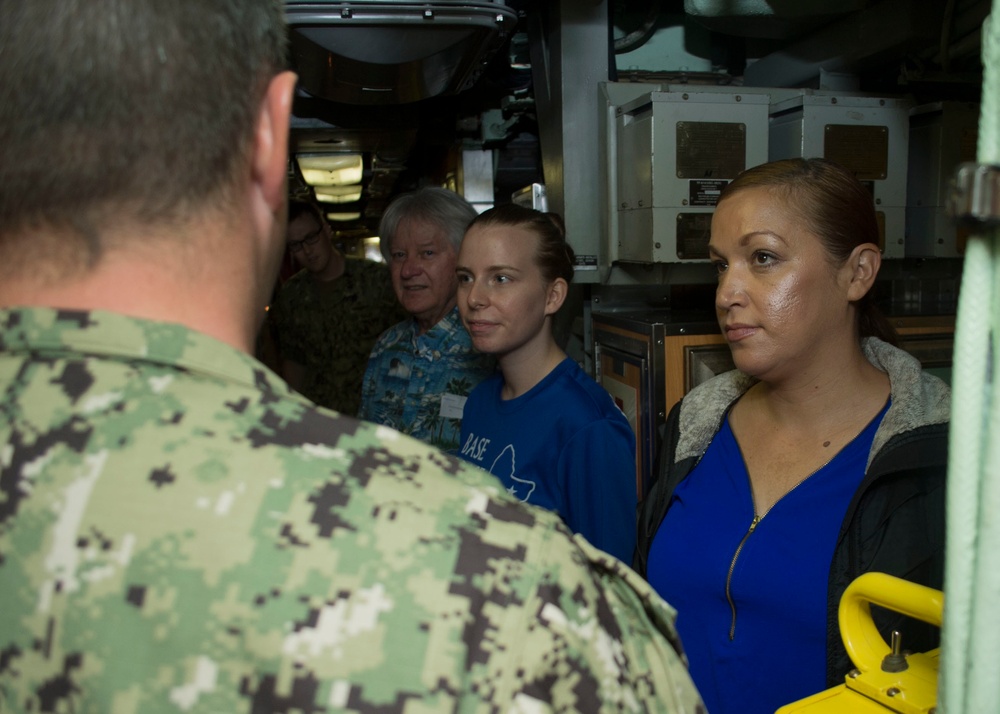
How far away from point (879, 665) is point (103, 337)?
2.88 ft

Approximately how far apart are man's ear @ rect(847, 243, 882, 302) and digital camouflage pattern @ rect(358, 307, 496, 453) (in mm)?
1280

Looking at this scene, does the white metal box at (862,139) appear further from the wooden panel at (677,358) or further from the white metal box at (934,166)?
the wooden panel at (677,358)

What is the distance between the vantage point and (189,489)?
0.56 m

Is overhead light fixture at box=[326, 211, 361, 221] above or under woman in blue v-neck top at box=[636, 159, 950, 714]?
above

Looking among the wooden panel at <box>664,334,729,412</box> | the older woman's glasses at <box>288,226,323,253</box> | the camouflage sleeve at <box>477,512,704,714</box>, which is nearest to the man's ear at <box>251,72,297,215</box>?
the camouflage sleeve at <box>477,512,704,714</box>

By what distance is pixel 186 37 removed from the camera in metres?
0.60

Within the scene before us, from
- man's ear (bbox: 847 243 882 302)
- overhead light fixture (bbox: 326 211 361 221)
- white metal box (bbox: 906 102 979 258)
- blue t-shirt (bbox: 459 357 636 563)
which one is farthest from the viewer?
overhead light fixture (bbox: 326 211 361 221)

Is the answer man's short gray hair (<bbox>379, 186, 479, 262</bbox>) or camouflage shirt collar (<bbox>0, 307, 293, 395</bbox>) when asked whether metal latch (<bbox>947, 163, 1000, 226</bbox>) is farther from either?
man's short gray hair (<bbox>379, 186, 479, 262</bbox>)

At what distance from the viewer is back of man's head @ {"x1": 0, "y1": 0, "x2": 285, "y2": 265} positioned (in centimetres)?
58

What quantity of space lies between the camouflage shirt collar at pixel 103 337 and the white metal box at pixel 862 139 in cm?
258

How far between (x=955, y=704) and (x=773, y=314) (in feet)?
3.33

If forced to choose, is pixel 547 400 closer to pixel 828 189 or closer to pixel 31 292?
pixel 828 189

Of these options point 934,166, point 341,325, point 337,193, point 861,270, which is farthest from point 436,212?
point 337,193

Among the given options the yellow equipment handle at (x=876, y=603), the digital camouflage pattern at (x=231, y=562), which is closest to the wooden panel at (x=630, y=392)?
the yellow equipment handle at (x=876, y=603)
